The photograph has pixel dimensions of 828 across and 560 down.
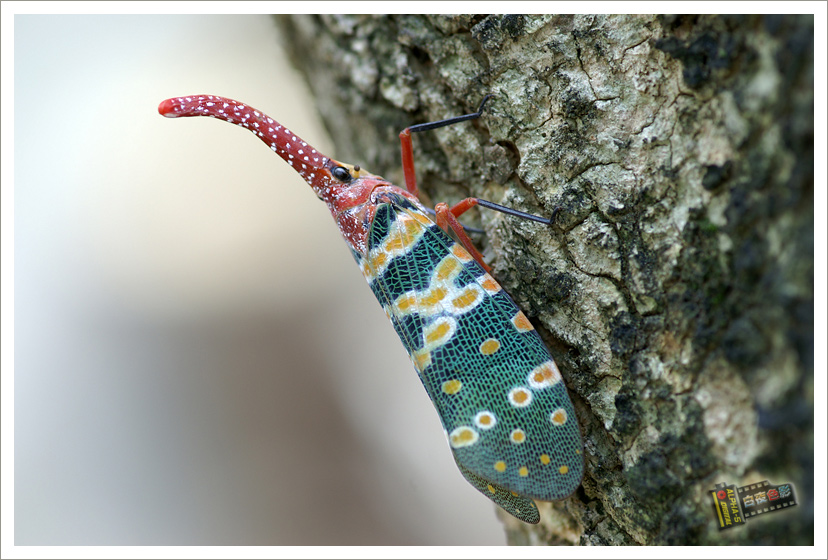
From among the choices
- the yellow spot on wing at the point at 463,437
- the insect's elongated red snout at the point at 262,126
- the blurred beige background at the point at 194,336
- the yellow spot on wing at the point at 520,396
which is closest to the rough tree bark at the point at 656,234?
the yellow spot on wing at the point at 520,396

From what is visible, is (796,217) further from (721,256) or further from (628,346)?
(628,346)

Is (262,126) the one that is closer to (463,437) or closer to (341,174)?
(341,174)

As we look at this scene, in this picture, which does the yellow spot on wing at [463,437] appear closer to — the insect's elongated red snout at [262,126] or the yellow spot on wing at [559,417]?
the yellow spot on wing at [559,417]

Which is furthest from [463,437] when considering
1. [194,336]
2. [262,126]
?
[194,336]

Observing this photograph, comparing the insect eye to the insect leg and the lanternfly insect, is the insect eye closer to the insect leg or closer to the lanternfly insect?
the lanternfly insect

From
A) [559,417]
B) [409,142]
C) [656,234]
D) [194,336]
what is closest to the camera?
[656,234]
